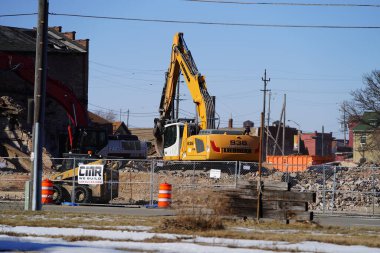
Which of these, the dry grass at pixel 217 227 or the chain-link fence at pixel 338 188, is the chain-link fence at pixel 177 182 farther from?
the dry grass at pixel 217 227

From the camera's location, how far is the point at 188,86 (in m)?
41.9

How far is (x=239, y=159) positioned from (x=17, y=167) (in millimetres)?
15360

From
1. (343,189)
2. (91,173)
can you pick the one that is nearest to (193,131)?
(343,189)

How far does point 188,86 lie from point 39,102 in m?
18.3

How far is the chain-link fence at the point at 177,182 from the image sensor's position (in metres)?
33.5

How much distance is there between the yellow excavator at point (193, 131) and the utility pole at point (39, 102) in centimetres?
1599

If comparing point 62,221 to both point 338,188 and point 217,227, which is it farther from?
point 338,188

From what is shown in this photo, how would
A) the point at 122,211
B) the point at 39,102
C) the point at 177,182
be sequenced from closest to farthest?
the point at 39,102 < the point at 122,211 < the point at 177,182

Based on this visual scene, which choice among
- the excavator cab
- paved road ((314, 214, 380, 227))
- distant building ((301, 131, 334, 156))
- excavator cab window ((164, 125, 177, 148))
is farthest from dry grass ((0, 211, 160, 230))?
distant building ((301, 131, 334, 156))

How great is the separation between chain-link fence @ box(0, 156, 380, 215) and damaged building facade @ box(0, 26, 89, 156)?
418 centimetres

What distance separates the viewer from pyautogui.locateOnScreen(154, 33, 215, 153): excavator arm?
40781 mm

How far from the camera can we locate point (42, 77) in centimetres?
2425

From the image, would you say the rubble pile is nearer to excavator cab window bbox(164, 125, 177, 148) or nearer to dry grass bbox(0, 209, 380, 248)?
excavator cab window bbox(164, 125, 177, 148)

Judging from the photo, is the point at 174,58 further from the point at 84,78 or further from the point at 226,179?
the point at 84,78
